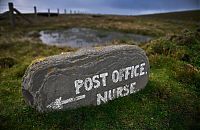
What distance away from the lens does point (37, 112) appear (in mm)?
7258

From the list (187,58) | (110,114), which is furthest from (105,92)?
(187,58)

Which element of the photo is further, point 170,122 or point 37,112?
point 170,122

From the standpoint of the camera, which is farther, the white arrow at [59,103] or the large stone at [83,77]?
the white arrow at [59,103]

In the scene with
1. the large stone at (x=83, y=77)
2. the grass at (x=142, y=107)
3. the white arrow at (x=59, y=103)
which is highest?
the large stone at (x=83, y=77)

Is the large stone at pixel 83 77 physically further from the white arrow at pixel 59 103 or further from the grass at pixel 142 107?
the grass at pixel 142 107

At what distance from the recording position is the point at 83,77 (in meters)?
7.49

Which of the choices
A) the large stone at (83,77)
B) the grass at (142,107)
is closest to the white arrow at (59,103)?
the large stone at (83,77)

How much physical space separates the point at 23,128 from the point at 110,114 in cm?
243

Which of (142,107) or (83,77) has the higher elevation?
(83,77)

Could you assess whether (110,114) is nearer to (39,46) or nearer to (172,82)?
(172,82)

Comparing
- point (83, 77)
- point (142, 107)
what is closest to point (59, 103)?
point (83, 77)

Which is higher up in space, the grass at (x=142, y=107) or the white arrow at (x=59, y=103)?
the white arrow at (x=59, y=103)

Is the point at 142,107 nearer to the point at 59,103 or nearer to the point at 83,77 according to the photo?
the point at 83,77

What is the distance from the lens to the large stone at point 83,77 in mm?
6961
